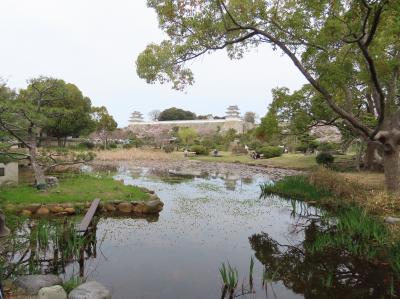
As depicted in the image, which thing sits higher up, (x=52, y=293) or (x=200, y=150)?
(x=200, y=150)

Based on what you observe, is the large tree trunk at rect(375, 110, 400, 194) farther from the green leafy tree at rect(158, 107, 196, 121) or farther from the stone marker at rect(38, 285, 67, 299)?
the green leafy tree at rect(158, 107, 196, 121)

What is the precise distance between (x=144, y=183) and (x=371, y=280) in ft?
37.8

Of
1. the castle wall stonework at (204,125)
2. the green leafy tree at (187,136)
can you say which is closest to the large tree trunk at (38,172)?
the green leafy tree at (187,136)

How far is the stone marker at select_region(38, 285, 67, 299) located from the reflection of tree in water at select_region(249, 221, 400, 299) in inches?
119

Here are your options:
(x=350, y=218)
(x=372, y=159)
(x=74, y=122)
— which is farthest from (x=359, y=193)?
(x=74, y=122)

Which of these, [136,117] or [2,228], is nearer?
[2,228]

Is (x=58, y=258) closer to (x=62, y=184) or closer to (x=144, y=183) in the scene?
(x=62, y=184)

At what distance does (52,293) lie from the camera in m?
4.16

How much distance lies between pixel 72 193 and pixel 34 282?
19.9 feet

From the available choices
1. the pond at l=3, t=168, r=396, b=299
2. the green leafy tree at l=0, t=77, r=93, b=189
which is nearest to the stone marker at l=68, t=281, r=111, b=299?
the pond at l=3, t=168, r=396, b=299

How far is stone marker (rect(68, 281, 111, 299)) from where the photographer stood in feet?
13.8

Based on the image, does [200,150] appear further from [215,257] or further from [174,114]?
[174,114]

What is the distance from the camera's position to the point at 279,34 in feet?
30.7

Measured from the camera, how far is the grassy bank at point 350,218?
6188 mm
